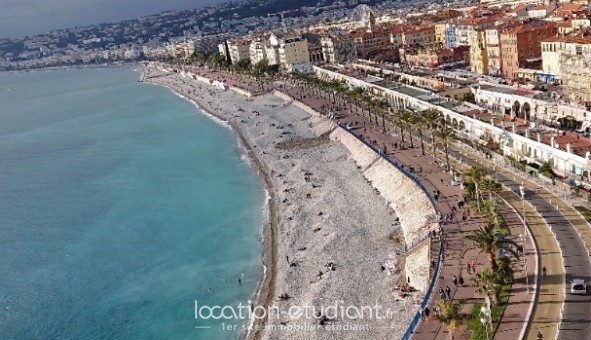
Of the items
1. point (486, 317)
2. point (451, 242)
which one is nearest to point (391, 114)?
point (451, 242)

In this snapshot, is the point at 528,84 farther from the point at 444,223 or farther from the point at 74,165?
the point at 74,165

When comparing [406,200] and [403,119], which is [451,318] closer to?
[406,200]

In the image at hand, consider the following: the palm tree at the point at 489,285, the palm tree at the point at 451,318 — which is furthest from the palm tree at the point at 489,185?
the palm tree at the point at 451,318

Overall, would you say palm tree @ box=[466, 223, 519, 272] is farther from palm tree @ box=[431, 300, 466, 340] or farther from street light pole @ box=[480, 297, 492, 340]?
street light pole @ box=[480, 297, 492, 340]

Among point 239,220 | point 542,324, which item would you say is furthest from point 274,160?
point 542,324

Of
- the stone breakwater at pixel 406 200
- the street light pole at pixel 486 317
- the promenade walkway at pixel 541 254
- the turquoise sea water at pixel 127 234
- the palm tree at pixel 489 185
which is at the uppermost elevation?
the palm tree at pixel 489 185

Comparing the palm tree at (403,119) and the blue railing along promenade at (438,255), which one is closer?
the blue railing along promenade at (438,255)

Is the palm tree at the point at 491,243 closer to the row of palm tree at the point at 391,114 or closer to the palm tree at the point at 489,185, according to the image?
the palm tree at the point at 489,185

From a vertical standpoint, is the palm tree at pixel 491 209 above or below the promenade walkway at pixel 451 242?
above
